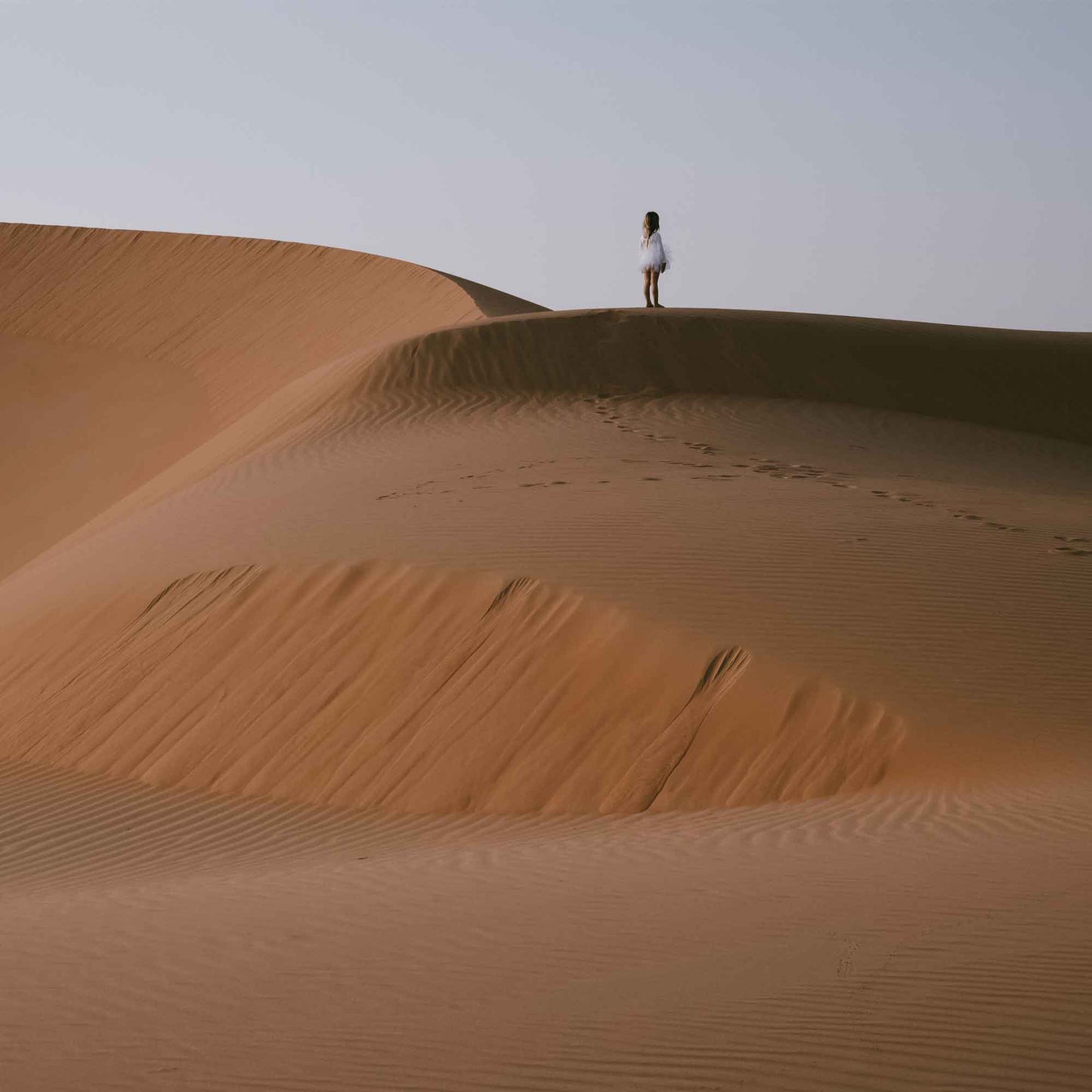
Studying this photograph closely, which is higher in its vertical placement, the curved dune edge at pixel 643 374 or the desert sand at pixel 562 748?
the curved dune edge at pixel 643 374

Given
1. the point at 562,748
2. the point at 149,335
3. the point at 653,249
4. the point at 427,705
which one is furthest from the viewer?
the point at 149,335

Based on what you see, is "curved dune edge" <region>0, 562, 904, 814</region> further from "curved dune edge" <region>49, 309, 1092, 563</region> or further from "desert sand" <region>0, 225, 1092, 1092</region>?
"curved dune edge" <region>49, 309, 1092, 563</region>

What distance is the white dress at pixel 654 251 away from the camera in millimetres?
19797

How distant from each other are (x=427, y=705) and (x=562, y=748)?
1.20 meters

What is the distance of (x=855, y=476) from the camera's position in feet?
50.8

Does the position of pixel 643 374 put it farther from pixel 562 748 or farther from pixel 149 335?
pixel 149 335

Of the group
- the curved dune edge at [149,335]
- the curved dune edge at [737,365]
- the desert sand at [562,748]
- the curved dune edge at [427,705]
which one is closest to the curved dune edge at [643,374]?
the curved dune edge at [737,365]

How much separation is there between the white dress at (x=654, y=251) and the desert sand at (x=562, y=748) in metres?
1.68

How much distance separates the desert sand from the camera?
188 inches

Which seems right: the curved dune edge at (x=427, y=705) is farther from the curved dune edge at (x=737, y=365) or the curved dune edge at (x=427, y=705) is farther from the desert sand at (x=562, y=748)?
the curved dune edge at (x=737, y=365)

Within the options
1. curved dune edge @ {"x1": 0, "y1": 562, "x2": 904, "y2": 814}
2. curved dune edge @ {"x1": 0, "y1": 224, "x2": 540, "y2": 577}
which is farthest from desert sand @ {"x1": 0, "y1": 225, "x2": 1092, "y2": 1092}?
curved dune edge @ {"x1": 0, "y1": 224, "x2": 540, "y2": 577}

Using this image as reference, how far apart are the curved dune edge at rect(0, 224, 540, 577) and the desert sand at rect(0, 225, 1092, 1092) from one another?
772 cm

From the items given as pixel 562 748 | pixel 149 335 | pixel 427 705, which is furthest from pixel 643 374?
pixel 149 335

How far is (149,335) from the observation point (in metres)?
35.8
